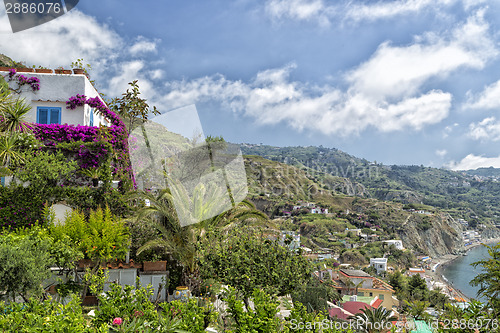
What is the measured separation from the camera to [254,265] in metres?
5.47

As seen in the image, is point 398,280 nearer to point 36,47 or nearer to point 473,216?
point 36,47

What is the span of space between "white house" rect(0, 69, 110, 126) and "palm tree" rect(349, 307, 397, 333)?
1007cm

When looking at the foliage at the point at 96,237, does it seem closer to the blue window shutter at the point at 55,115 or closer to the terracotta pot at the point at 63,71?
the blue window shutter at the point at 55,115

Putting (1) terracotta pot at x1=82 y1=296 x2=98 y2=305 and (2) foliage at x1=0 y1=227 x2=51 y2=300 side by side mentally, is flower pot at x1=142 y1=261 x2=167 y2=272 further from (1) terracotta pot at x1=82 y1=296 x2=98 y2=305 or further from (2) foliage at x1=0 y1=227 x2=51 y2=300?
(2) foliage at x1=0 y1=227 x2=51 y2=300

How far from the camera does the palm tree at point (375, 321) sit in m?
→ 4.73

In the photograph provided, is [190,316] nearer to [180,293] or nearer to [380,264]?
[180,293]

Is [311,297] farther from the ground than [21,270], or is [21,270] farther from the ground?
[21,270]

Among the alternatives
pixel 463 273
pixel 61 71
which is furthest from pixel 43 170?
pixel 463 273

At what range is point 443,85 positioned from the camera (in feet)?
439

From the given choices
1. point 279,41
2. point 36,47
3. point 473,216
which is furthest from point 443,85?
point 36,47

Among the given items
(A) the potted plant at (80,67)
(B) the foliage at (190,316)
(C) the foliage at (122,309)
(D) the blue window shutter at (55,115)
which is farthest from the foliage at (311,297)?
(A) the potted plant at (80,67)

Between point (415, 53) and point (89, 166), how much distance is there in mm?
39217

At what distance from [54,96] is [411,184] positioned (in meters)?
144

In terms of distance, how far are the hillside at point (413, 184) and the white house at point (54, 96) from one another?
96.7 m
